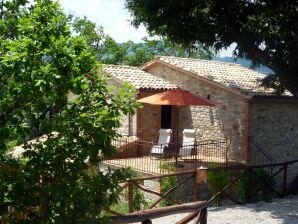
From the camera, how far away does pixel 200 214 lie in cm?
645

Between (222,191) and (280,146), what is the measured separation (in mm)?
7879

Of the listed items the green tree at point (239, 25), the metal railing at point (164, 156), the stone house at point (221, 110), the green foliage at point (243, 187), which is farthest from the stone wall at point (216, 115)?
the green foliage at point (243, 187)

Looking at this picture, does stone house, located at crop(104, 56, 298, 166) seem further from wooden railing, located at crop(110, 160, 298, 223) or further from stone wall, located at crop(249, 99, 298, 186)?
wooden railing, located at crop(110, 160, 298, 223)

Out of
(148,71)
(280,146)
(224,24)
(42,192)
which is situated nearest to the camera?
(42,192)

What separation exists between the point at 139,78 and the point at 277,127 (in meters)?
5.98

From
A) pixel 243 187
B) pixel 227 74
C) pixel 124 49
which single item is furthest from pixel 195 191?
pixel 124 49

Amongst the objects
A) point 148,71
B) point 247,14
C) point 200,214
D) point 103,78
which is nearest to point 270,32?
point 247,14

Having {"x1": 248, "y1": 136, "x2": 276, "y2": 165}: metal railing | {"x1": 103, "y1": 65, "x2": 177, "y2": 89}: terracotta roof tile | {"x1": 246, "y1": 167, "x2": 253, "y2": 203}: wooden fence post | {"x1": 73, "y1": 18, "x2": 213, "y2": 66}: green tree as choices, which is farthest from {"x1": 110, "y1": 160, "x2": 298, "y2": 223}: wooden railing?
{"x1": 73, "y1": 18, "x2": 213, "y2": 66}: green tree

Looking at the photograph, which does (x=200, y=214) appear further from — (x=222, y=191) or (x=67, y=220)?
(x=222, y=191)

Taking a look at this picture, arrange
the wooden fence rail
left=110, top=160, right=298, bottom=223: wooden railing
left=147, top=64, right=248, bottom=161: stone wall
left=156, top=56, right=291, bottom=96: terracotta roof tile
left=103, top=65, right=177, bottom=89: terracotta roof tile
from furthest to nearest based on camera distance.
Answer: left=103, top=65, right=177, bottom=89: terracotta roof tile < left=156, top=56, right=291, bottom=96: terracotta roof tile < left=147, top=64, right=248, bottom=161: stone wall < left=110, top=160, right=298, bottom=223: wooden railing < the wooden fence rail

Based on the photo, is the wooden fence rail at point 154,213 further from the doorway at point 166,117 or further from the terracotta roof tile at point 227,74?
the doorway at point 166,117

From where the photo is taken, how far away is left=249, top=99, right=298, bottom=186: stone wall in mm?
17266

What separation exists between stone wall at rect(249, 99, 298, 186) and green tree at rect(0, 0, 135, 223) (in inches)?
533

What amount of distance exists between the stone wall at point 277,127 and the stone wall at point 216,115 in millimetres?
470
